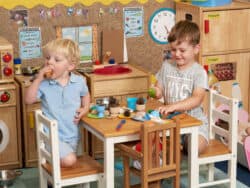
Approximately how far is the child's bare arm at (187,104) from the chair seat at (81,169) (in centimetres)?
47

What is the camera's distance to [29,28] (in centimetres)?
430

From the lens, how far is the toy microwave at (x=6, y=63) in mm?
3910

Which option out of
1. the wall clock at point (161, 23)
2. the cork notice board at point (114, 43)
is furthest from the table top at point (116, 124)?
the wall clock at point (161, 23)

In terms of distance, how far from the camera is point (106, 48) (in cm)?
454

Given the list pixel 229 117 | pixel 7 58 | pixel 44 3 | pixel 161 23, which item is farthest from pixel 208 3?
pixel 7 58

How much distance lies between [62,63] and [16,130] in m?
0.97

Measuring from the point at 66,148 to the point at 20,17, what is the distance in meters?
1.45

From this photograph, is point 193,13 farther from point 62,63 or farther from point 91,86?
point 62,63

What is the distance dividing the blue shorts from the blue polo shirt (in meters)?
0.03

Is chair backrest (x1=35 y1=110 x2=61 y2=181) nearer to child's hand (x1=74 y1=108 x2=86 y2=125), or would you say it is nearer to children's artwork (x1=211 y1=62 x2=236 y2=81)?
child's hand (x1=74 y1=108 x2=86 y2=125)

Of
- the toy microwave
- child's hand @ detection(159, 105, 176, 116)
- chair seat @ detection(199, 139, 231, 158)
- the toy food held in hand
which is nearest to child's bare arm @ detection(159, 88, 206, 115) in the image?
child's hand @ detection(159, 105, 176, 116)

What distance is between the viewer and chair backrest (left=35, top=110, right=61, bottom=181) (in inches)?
115

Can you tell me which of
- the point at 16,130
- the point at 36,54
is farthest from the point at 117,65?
the point at 16,130

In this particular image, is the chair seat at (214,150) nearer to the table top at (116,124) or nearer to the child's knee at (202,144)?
the child's knee at (202,144)
